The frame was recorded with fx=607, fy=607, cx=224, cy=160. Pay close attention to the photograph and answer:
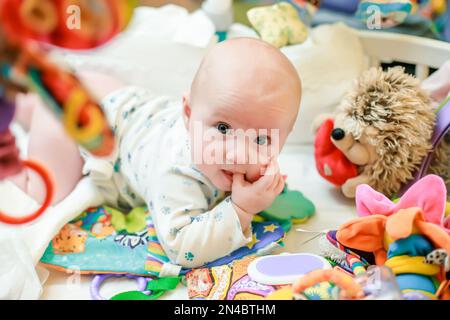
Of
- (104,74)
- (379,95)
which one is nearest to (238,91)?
(104,74)

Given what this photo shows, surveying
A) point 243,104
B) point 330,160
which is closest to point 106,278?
point 243,104

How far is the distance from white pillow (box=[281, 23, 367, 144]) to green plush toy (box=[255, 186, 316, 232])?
151 mm

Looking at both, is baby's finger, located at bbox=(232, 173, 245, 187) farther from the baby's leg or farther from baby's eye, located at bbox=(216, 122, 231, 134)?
the baby's leg

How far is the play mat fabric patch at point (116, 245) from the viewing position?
78 centimetres

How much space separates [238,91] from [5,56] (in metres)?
0.34

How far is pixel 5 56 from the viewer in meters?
0.43

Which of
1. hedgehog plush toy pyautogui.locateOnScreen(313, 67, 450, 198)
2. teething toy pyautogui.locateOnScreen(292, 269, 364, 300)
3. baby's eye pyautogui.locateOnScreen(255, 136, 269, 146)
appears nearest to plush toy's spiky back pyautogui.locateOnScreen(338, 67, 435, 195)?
hedgehog plush toy pyautogui.locateOnScreen(313, 67, 450, 198)

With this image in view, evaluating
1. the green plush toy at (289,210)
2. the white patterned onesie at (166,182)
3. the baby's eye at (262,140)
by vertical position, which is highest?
the baby's eye at (262,140)

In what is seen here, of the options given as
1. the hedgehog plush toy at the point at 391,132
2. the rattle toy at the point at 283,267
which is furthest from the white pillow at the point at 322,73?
the rattle toy at the point at 283,267

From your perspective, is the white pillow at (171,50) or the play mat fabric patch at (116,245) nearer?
the play mat fabric patch at (116,245)

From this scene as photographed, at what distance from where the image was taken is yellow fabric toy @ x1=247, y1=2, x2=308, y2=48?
0.96 metres

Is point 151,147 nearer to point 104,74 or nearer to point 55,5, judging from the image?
point 104,74

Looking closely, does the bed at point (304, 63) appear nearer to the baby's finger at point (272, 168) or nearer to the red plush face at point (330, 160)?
the red plush face at point (330, 160)
